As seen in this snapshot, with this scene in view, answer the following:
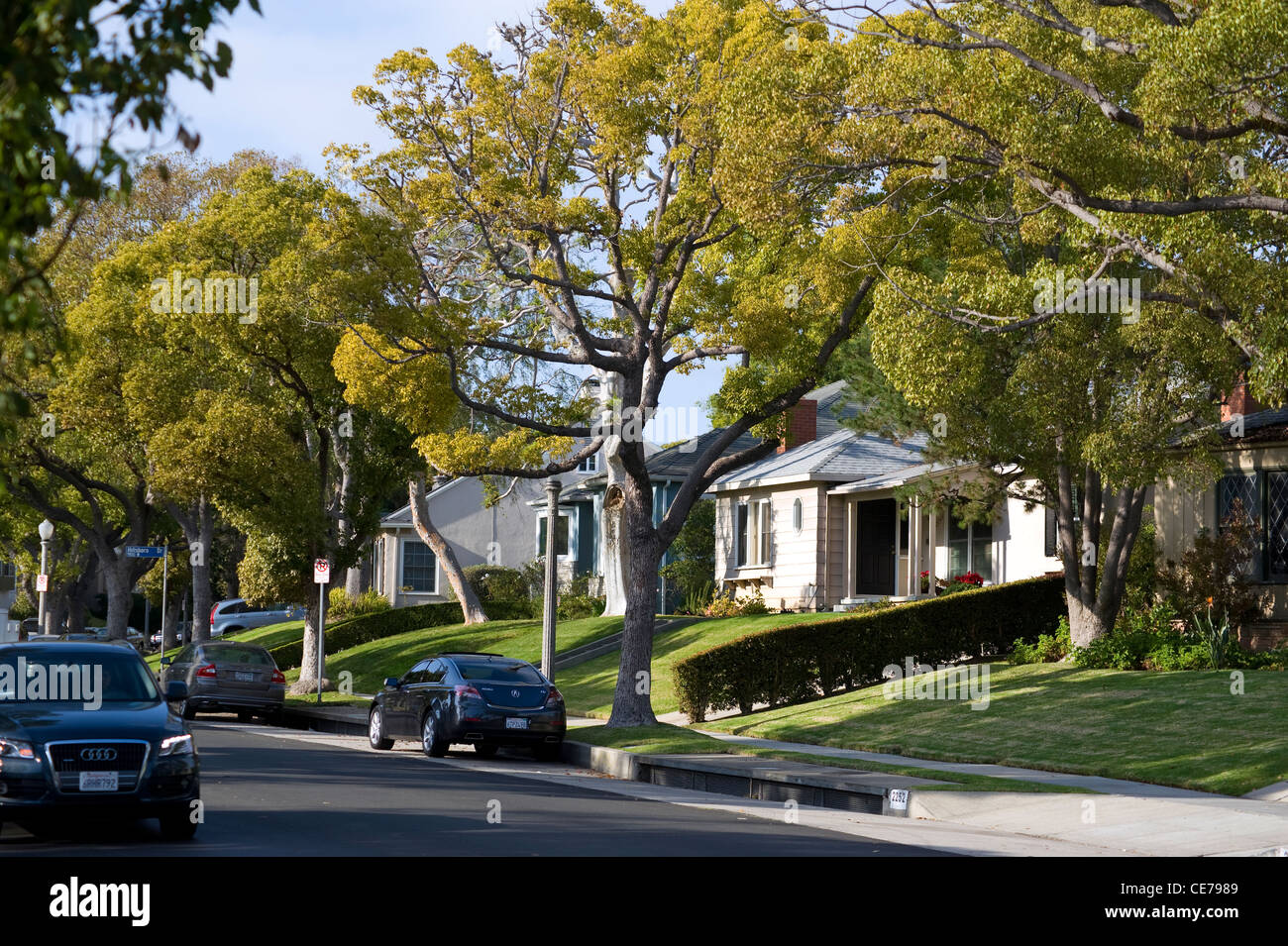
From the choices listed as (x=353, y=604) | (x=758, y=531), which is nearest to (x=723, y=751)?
(x=758, y=531)

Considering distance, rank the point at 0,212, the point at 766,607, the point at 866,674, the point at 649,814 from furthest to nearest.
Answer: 1. the point at 766,607
2. the point at 866,674
3. the point at 649,814
4. the point at 0,212

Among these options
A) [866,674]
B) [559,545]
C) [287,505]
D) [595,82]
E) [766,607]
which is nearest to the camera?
[595,82]

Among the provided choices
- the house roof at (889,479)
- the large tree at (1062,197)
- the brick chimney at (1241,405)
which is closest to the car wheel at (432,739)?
the large tree at (1062,197)

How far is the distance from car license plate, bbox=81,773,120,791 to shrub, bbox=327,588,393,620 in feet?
124

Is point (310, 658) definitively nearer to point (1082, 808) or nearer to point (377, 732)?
point (377, 732)

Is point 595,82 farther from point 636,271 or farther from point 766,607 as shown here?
point 766,607

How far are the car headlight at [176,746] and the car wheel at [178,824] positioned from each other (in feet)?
1.48

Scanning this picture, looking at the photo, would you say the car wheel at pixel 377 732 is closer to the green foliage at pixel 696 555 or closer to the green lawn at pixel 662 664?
the green lawn at pixel 662 664

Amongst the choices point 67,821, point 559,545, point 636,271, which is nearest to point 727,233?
point 636,271

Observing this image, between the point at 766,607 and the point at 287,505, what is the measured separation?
1276 centimetres

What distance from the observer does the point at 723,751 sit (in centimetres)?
1964

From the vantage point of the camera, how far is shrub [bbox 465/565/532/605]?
48.2m

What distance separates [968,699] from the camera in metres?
22.5

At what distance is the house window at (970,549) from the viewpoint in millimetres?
31859
